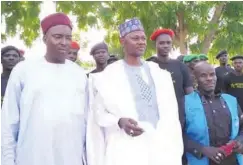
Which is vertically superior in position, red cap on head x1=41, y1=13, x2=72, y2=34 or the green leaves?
the green leaves

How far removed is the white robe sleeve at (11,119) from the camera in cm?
301

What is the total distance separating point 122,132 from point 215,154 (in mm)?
791

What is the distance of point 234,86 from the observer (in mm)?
6996

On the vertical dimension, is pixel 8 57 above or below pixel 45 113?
above

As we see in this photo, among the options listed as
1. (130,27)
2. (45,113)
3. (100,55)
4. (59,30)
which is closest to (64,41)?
(59,30)

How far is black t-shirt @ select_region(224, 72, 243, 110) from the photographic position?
6.94 meters

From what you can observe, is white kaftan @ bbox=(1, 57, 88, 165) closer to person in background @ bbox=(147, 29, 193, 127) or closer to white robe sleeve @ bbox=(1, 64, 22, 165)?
white robe sleeve @ bbox=(1, 64, 22, 165)

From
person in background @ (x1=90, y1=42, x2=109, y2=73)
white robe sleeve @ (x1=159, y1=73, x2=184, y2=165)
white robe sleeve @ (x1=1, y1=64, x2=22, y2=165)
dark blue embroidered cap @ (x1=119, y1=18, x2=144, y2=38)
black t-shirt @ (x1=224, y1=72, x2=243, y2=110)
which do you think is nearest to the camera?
white robe sleeve @ (x1=1, y1=64, x2=22, y2=165)

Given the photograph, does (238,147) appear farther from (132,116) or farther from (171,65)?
(171,65)

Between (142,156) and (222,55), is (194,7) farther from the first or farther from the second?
(142,156)

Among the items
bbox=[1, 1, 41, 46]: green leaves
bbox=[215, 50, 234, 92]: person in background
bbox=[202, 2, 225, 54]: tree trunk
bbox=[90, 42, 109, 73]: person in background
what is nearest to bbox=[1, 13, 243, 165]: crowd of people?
bbox=[1, 1, 41, 46]: green leaves

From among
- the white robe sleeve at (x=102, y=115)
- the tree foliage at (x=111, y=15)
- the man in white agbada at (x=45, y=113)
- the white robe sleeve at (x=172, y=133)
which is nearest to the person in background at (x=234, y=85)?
the tree foliage at (x=111, y=15)

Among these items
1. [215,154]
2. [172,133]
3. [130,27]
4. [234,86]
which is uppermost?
[130,27]

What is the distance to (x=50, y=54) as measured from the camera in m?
3.25
